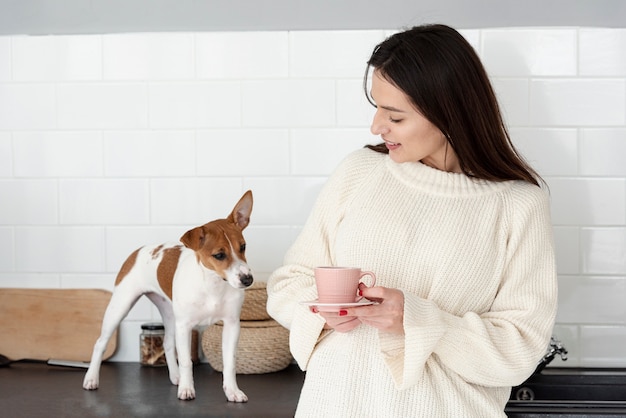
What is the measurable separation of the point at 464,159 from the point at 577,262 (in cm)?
94

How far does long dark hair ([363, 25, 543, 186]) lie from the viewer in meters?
1.52

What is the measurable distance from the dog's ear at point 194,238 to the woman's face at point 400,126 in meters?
0.59

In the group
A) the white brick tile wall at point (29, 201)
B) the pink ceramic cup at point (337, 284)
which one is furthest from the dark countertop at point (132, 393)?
the pink ceramic cup at point (337, 284)

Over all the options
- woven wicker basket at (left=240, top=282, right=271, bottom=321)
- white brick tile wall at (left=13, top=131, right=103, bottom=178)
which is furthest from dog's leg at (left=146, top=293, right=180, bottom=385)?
white brick tile wall at (left=13, top=131, right=103, bottom=178)

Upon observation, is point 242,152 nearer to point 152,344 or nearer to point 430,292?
point 152,344

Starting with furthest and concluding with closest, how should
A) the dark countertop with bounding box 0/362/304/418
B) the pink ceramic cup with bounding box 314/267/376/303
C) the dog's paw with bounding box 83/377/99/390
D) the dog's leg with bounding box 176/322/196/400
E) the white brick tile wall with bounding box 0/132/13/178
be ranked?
the white brick tile wall with bounding box 0/132/13/178, the dog's paw with bounding box 83/377/99/390, the dog's leg with bounding box 176/322/196/400, the dark countertop with bounding box 0/362/304/418, the pink ceramic cup with bounding box 314/267/376/303

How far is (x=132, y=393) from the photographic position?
212 centimetres

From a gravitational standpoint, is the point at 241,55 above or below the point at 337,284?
above

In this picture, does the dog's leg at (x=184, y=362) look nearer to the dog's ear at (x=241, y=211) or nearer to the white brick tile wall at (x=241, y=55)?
the dog's ear at (x=241, y=211)

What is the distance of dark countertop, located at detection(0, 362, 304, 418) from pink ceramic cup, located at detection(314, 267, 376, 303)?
2.08 ft

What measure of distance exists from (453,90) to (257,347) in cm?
101

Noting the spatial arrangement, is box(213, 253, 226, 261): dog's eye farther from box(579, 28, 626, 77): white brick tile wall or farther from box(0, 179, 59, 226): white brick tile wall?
box(579, 28, 626, 77): white brick tile wall

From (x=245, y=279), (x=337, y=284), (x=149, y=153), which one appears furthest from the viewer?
(x=149, y=153)

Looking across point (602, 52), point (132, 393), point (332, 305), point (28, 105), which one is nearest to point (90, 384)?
point (132, 393)
